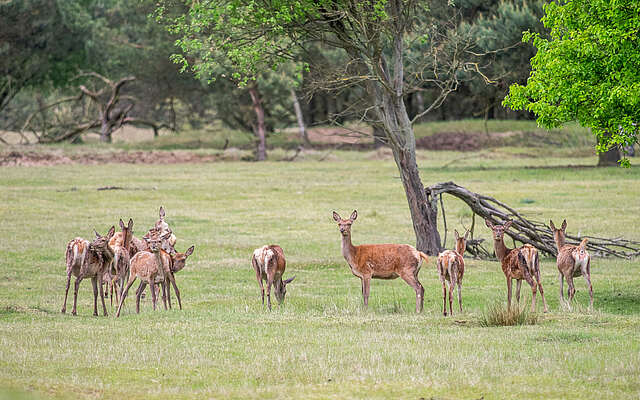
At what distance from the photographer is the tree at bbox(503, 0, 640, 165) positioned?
1553cm

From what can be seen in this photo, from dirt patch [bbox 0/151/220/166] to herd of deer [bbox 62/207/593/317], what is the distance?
140ft

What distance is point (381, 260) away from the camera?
53.5 ft

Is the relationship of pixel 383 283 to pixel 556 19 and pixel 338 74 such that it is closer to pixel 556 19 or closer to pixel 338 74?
pixel 338 74

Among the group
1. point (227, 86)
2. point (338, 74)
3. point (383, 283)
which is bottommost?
point (383, 283)

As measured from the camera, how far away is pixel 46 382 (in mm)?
9539

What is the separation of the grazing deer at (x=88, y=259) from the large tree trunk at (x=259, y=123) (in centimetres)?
5095

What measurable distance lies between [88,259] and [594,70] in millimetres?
9324

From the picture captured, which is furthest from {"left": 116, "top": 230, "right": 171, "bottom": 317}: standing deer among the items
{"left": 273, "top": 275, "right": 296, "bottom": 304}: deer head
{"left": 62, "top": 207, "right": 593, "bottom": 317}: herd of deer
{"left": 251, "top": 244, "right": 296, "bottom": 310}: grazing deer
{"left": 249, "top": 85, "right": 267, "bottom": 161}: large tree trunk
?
{"left": 249, "top": 85, "right": 267, "bottom": 161}: large tree trunk

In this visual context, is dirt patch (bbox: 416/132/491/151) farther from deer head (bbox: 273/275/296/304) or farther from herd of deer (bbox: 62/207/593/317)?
deer head (bbox: 273/275/296/304)

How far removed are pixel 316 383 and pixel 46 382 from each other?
9.27 feet

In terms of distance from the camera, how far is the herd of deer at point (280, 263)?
49.0 ft

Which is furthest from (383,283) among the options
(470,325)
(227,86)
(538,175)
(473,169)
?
(227,86)

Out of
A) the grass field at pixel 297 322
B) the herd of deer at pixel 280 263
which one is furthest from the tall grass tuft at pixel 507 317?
the herd of deer at pixel 280 263

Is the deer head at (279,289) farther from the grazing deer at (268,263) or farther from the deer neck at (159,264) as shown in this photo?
the deer neck at (159,264)
